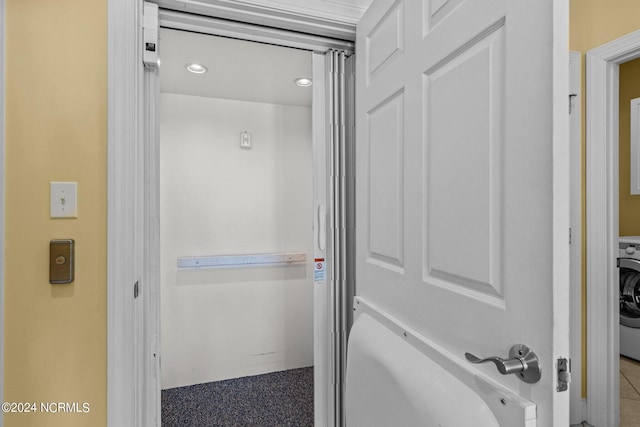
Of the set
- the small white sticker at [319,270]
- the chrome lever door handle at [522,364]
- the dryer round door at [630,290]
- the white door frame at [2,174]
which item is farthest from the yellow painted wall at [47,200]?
the dryer round door at [630,290]

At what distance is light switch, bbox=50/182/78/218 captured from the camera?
3.35 feet

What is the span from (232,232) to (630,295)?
2955 mm

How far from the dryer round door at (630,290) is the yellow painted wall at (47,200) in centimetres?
308

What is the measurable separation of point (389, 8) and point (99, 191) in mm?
1084

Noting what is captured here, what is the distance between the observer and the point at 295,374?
2.58 metres

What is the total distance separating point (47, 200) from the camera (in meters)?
1.02

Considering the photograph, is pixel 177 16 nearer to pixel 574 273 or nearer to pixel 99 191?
pixel 99 191

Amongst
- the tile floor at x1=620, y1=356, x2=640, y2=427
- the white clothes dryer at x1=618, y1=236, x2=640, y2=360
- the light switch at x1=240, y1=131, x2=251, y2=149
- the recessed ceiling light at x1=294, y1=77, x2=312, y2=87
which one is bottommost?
the tile floor at x1=620, y1=356, x2=640, y2=427

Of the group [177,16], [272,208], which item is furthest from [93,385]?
[272,208]

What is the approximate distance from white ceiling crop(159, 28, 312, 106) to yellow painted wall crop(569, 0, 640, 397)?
1.43 metres

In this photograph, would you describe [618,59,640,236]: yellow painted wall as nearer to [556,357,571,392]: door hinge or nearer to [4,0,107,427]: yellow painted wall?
[556,357,571,392]: door hinge

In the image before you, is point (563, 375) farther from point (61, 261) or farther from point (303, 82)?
point (303, 82)

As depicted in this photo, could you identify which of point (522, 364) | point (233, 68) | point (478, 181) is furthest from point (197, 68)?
point (522, 364)

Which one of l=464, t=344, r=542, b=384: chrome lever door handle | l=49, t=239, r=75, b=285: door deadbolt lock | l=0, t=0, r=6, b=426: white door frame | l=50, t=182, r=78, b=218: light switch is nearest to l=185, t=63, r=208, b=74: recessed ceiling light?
l=0, t=0, r=6, b=426: white door frame
